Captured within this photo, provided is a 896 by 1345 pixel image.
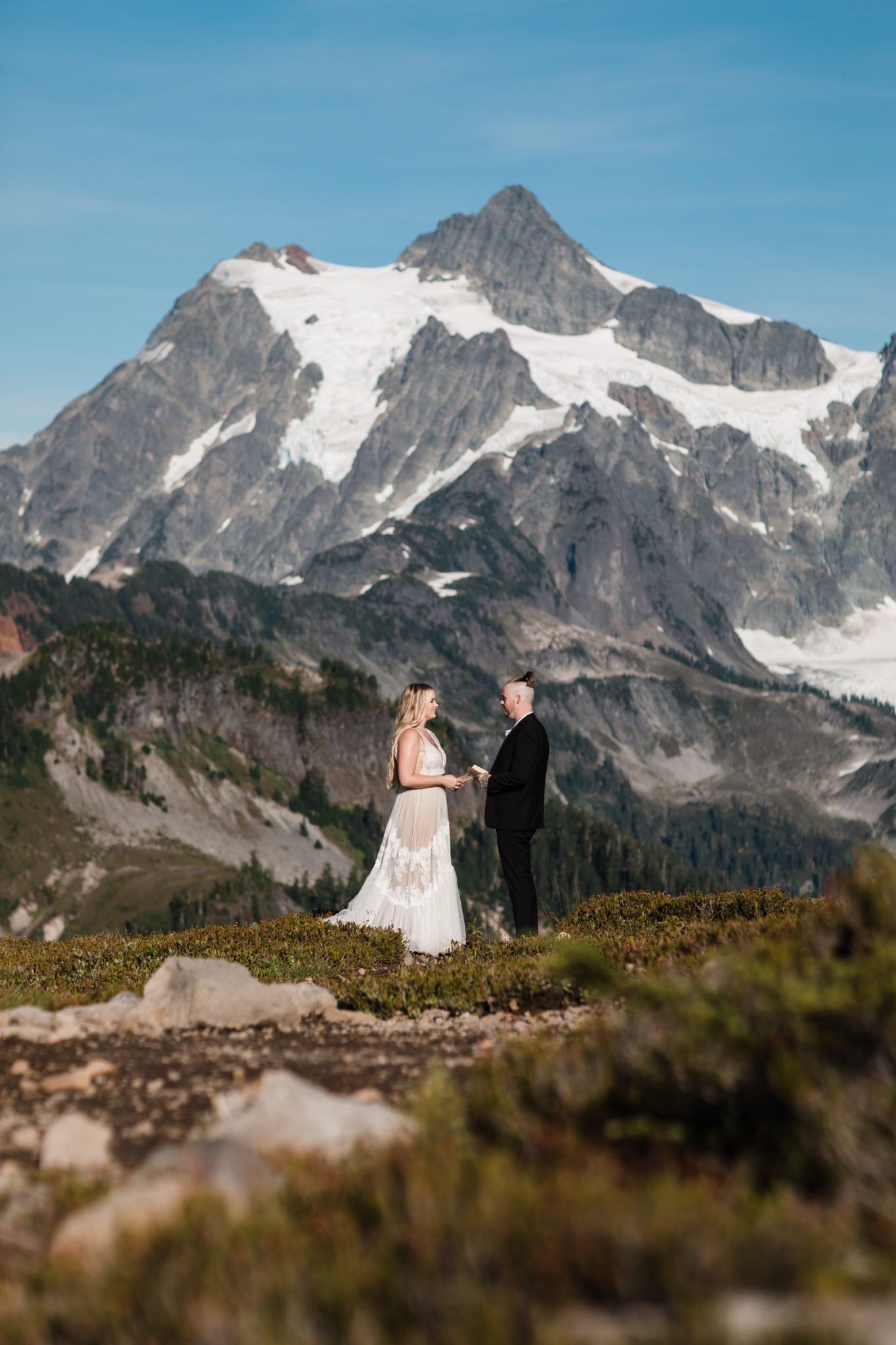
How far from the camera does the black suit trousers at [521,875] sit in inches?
699

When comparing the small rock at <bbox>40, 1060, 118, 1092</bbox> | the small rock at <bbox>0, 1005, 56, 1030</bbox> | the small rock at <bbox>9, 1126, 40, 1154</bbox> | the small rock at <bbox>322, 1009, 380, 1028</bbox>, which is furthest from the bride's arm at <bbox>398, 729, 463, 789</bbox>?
the small rock at <bbox>9, 1126, 40, 1154</bbox>

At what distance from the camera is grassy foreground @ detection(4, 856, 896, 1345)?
14.9ft

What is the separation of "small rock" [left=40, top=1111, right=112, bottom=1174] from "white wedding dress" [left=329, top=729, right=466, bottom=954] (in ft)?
36.4

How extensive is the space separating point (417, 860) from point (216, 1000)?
23.2ft

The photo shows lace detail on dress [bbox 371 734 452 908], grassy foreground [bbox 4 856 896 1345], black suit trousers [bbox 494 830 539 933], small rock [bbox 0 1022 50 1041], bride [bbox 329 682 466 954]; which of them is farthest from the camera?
lace detail on dress [bbox 371 734 452 908]

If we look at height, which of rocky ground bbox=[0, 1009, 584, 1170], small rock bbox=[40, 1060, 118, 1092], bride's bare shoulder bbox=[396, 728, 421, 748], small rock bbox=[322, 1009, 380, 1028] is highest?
bride's bare shoulder bbox=[396, 728, 421, 748]

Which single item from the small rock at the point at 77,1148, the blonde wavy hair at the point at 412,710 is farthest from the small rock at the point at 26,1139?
the blonde wavy hair at the point at 412,710

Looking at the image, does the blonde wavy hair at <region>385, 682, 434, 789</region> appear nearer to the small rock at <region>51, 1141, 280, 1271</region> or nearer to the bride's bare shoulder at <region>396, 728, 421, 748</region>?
the bride's bare shoulder at <region>396, 728, 421, 748</region>

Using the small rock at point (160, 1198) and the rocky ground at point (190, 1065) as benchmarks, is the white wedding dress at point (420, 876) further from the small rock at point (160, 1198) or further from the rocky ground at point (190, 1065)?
the small rock at point (160, 1198)

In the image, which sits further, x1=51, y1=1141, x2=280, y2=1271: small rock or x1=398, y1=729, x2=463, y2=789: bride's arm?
x1=398, y1=729, x2=463, y2=789: bride's arm

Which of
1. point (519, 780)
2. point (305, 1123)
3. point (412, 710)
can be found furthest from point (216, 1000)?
point (412, 710)

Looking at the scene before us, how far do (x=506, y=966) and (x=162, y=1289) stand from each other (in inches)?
389

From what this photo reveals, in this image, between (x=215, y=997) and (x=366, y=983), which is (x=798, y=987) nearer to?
(x=215, y=997)

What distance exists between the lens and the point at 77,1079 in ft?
30.8
